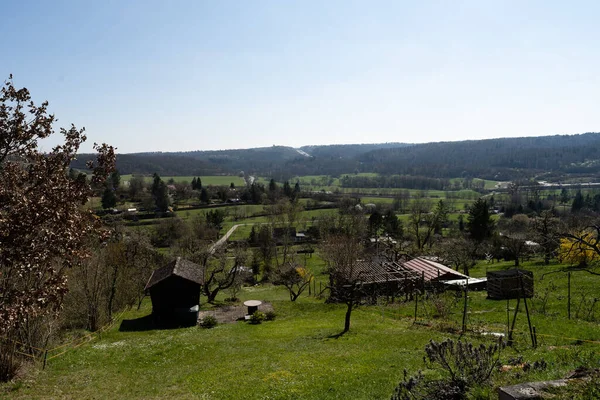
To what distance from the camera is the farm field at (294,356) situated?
11781mm

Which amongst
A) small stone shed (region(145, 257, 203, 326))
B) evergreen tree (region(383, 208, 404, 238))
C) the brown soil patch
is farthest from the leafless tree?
evergreen tree (region(383, 208, 404, 238))

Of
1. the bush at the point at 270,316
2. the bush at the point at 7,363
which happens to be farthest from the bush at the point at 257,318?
the bush at the point at 7,363

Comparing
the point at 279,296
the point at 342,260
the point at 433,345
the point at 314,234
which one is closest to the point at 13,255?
the point at 433,345

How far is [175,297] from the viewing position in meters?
28.5

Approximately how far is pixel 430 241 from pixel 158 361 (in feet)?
189

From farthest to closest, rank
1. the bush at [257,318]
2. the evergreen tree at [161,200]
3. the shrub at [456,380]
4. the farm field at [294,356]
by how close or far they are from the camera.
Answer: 1. the evergreen tree at [161,200]
2. the bush at [257,318]
3. the farm field at [294,356]
4. the shrub at [456,380]

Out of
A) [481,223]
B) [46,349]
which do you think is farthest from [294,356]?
[481,223]

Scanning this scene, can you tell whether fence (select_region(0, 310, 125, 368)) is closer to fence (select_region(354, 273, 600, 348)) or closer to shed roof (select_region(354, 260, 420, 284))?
fence (select_region(354, 273, 600, 348))

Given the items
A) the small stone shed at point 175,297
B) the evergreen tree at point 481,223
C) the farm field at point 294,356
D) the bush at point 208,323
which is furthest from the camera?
the evergreen tree at point 481,223

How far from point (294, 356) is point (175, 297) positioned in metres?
15.7

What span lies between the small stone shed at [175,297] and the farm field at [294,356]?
229cm

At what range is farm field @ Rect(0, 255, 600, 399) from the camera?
1178 centimetres

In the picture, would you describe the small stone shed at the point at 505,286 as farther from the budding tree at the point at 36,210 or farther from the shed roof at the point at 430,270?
the budding tree at the point at 36,210

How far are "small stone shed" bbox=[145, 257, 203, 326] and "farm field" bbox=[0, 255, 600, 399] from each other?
7.50 ft
